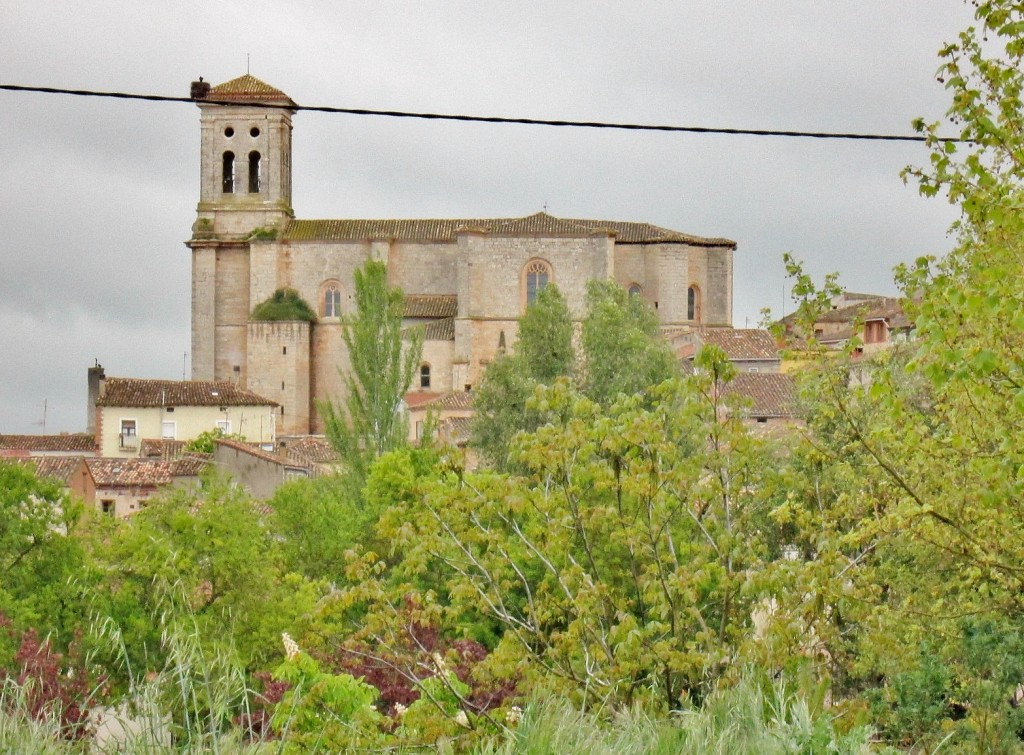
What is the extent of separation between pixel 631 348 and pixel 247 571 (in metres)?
21.3

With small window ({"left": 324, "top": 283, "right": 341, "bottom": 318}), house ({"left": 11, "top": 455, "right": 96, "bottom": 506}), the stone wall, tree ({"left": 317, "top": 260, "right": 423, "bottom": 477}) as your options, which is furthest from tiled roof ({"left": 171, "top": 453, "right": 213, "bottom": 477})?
small window ({"left": 324, "top": 283, "right": 341, "bottom": 318})

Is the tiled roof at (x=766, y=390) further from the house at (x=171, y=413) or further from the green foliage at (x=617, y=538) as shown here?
the green foliage at (x=617, y=538)

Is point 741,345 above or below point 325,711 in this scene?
above

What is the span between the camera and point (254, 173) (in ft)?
223

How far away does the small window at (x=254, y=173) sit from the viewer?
6744 cm

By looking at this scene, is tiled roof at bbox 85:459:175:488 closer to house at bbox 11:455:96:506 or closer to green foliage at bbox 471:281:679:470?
house at bbox 11:455:96:506

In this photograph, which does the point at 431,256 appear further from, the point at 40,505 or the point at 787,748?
the point at 787,748

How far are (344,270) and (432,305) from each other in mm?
3751

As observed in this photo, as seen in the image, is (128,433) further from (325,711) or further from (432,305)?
(325,711)

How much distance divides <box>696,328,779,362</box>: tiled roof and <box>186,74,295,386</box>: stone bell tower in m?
18.3

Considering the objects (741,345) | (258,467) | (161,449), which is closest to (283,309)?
(161,449)

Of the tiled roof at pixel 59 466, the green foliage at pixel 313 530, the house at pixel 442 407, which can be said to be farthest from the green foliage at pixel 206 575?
the house at pixel 442 407

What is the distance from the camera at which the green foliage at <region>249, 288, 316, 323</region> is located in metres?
63.5

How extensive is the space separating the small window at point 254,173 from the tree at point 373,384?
26.0 metres
